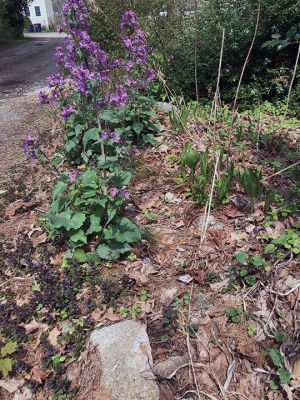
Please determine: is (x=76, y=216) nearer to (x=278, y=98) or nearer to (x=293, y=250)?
(x=293, y=250)

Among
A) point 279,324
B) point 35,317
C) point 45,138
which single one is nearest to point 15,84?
point 45,138

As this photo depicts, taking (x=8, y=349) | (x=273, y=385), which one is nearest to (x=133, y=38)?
(x=8, y=349)

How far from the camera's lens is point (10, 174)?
13.7 ft

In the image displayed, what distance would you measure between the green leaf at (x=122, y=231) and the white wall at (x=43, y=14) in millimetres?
48002

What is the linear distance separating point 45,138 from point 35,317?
3.04 meters

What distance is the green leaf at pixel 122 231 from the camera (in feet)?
8.61

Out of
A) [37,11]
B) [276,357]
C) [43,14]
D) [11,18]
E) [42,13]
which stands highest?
[11,18]

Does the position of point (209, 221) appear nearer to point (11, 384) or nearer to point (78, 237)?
point (78, 237)

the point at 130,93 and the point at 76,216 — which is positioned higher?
the point at 130,93

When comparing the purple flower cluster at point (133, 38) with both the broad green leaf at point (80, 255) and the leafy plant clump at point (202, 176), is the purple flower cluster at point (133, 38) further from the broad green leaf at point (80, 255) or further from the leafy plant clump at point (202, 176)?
the broad green leaf at point (80, 255)

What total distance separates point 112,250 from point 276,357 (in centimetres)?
130

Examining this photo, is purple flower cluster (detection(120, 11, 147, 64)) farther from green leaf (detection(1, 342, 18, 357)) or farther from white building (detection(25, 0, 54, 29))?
white building (detection(25, 0, 54, 29))

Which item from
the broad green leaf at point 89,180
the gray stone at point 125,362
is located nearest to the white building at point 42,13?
the broad green leaf at point 89,180

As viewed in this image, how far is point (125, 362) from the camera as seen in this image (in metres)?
2.02
